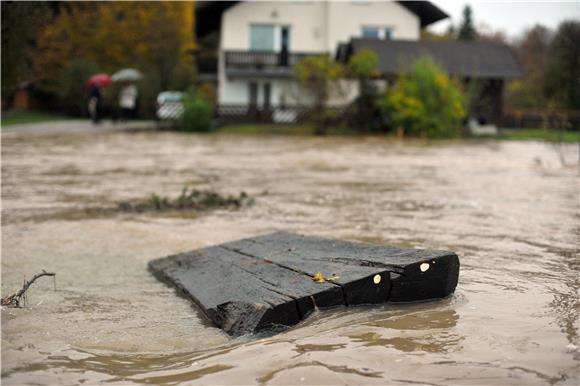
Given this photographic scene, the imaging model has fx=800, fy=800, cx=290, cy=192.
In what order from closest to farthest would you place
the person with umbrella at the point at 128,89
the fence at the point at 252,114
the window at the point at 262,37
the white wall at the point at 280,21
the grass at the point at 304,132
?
1. the grass at the point at 304,132
2. the fence at the point at 252,114
3. the person with umbrella at the point at 128,89
4. the white wall at the point at 280,21
5. the window at the point at 262,37

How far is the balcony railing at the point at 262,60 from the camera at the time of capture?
3712 cm

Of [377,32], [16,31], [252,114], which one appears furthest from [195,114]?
[16,31]

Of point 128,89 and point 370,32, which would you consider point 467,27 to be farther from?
point 128,89

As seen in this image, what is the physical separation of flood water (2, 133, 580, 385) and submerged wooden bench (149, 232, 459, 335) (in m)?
0.11

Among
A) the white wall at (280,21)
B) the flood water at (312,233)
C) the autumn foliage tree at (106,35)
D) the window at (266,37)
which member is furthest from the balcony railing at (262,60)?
the flood water at (312,233)

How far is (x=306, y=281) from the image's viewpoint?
17.0 feet

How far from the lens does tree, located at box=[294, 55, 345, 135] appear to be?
1181 inches

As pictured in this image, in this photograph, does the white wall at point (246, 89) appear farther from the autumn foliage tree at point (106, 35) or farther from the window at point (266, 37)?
the autumn foliage tree at point (106, 35)

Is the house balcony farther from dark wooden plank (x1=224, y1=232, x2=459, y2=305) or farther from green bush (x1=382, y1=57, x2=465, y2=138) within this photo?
dark wooden plank (x1=224, y1=232, x2=459, y2=305)

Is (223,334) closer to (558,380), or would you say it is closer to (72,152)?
(558,380)

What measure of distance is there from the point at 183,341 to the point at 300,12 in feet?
114

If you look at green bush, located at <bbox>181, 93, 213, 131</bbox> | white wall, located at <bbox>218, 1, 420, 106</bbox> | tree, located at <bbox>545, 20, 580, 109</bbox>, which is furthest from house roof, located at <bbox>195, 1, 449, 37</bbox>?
green bush, located at <bbox>181, 93, 213, 131</bbox>

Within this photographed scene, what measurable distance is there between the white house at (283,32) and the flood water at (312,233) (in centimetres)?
2106

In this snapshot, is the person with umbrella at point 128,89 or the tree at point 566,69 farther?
the tree at point 566,69
